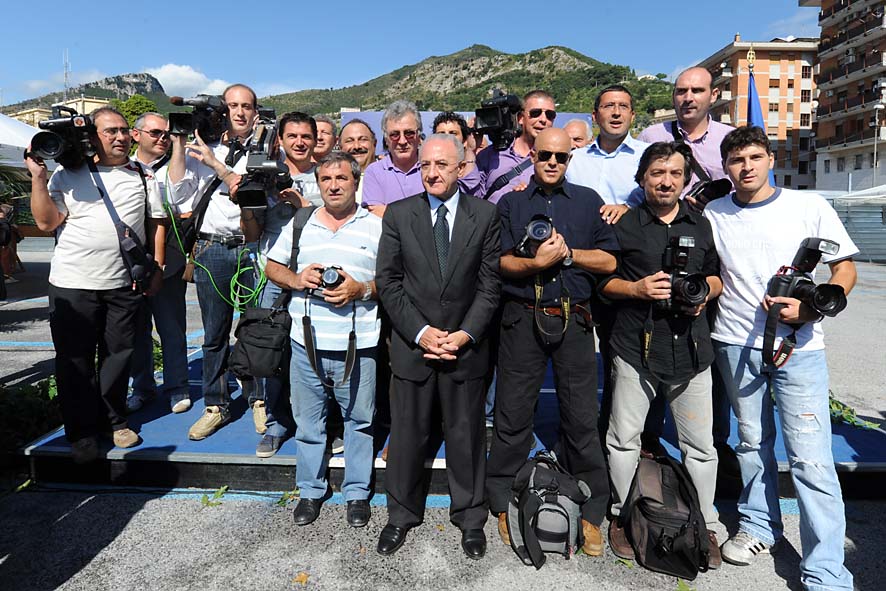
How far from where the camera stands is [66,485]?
145 inches

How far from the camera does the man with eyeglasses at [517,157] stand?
3582mm

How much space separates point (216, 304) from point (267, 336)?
817 millimetres

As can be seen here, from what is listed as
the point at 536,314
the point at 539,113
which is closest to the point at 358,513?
the point at 536,314

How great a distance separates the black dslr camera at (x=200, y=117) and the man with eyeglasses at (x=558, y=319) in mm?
2143

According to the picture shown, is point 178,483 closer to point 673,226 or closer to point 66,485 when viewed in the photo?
point 66,485

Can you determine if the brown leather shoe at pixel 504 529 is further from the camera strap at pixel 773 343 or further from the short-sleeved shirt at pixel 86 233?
the short-sleeved shirt at pixel 86 233

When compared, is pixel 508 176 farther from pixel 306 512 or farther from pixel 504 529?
pixel 306 512

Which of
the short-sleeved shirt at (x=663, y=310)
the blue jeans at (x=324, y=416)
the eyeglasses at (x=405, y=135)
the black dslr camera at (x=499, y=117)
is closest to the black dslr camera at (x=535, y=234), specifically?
the short-sleeved shirt at (x=663, y=310)

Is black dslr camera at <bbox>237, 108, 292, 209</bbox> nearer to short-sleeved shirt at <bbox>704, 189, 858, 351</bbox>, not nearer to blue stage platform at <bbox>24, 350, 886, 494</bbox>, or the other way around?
blue stage platform at <bbox>24, 350, 886, 494</bbox>

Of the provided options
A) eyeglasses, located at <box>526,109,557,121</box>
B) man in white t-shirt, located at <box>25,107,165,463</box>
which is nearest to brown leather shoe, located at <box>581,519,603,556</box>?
eyeglasses, located at <box>526,109,557,121</box>

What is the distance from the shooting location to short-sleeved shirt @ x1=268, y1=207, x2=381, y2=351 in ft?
10.1

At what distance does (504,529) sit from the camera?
123 inches

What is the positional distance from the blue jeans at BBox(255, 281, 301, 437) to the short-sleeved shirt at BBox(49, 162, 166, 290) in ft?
3.14

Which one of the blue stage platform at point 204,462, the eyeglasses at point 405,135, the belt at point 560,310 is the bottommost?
the blue stage platform at point 204,462
